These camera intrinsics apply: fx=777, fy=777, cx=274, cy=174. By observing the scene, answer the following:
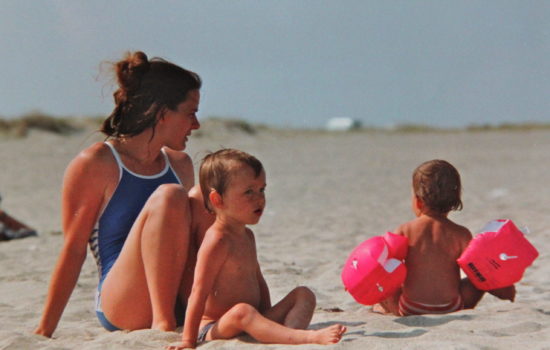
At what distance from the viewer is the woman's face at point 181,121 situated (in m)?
3.38

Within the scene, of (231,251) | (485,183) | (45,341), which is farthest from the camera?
(485,183)

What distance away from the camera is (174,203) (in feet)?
10.0

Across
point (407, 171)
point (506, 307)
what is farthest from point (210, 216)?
point (407, 171)

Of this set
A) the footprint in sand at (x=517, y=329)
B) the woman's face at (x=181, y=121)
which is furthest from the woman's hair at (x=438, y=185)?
the woman's face at (x=181, y=121)

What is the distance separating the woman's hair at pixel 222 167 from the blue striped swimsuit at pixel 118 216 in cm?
49

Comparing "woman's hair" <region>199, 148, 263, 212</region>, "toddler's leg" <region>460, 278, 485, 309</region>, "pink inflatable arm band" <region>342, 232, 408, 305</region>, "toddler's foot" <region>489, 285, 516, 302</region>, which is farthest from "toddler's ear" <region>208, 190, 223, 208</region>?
"toddler's foot" <region>489, 285, 516, 302</region>

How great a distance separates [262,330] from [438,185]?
112 centimetres

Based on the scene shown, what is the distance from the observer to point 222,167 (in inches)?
115

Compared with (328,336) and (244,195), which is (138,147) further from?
(328,336)

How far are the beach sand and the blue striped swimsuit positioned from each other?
0.24m

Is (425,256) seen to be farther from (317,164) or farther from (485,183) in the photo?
(317,164)

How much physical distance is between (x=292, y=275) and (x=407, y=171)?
1061cm

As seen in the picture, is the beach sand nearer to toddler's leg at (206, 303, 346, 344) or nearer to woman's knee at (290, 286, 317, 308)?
toddler's leg at (206, 303, 346, 344)

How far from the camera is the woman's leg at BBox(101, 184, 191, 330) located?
3.06m
